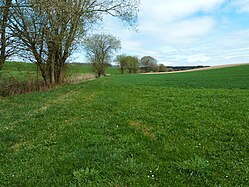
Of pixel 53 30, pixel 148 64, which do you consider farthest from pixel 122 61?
pixel 53 30

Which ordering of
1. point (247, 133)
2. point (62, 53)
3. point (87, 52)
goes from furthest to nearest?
point (87, 52), point (62, 53), point (247, 133)

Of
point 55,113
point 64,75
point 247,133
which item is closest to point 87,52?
point 64,75

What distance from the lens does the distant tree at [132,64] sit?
291ft

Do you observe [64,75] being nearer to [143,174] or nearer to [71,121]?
[71,121]

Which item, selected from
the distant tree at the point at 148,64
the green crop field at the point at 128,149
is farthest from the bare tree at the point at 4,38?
the distant tree at the point at 148,64

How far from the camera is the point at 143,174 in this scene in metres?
3.96

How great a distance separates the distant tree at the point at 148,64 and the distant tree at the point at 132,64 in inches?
299

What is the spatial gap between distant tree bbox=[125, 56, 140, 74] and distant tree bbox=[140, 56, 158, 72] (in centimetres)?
760

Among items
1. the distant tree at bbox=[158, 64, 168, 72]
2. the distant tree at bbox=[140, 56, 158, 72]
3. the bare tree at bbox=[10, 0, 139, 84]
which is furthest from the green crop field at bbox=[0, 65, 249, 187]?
the distant tree at bbox=[158, 64, 168, 72]

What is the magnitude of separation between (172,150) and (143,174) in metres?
1.32

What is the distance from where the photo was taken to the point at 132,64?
90.5 m

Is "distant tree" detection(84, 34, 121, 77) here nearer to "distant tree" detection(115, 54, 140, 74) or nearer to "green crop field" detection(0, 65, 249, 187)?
"distant tree" detection(115, 54, 140, 74)

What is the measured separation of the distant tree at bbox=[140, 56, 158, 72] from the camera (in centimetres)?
9944

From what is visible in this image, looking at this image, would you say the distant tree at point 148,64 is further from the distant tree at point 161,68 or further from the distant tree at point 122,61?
the distant tree at point 122,61
